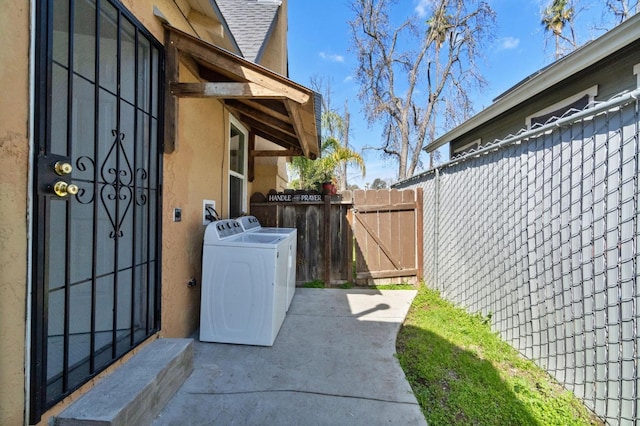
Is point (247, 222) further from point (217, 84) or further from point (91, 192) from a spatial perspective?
point (91, 192)

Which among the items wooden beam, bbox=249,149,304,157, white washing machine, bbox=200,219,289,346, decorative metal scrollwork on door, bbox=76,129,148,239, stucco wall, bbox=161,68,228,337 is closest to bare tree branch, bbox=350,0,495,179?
wooden beam, bbox=249,149,304,157

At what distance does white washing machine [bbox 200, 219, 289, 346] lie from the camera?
8.86ft

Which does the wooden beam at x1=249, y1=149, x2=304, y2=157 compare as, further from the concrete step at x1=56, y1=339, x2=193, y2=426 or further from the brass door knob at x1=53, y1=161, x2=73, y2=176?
the brass door knob at x1=53, y1=161, x2=73, y2=176

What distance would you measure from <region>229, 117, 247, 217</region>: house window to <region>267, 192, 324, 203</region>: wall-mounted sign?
50 cm

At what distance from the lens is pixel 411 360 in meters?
2.54

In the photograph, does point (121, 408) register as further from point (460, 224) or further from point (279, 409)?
point (460, 224)

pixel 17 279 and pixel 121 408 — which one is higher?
pixel 17 279

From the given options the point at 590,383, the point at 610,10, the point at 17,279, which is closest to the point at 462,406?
the point at 590,383

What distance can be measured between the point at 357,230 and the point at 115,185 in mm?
3675

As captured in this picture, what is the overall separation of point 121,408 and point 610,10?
40.6 ft

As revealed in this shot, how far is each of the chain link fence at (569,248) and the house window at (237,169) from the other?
10.3 feet

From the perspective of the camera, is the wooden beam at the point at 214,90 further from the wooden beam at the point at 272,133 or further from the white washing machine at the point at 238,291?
the wooden beam at the point at 272,133

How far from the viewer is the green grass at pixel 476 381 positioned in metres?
1.84

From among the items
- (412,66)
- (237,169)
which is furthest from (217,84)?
(412,66)
